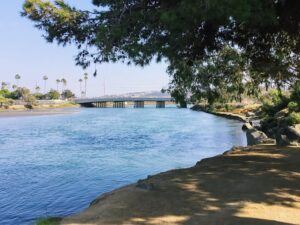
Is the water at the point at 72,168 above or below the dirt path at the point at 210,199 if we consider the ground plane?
below

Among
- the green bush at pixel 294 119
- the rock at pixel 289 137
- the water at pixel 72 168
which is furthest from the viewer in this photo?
the green bush at pixel 294 119

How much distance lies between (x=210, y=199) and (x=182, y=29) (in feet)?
12.6

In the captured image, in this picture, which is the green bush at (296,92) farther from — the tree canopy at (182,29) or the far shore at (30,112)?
the far shore at (30,112)

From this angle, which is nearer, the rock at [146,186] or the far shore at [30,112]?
the rock at [146,186]

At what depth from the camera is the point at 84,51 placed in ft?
41.5

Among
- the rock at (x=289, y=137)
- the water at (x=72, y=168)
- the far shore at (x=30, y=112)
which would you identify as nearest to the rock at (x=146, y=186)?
the water at (x=72, y=168)

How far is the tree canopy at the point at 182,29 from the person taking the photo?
9445 millimetres

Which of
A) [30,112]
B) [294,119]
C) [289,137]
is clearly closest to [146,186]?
[289,137]

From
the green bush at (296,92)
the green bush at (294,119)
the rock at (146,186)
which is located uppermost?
the green bush at (296,92)

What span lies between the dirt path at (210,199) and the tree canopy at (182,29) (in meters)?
3.30

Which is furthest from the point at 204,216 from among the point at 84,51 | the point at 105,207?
the point at 84,51

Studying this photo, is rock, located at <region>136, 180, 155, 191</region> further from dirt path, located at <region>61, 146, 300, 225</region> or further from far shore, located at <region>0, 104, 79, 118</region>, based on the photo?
far shore, located at <region>0, 104, 79, 118</region>

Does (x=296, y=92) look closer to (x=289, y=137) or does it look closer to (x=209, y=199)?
(x=289, y=137)

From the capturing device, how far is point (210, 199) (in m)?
10.2
